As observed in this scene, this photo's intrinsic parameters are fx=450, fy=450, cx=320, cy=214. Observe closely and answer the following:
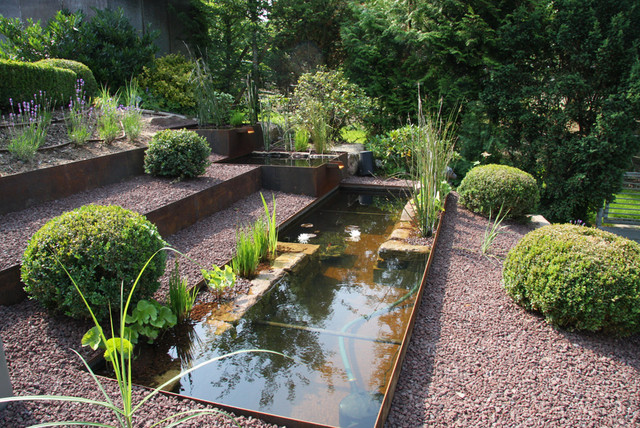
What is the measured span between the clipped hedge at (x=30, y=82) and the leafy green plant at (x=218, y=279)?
3950 millimetres

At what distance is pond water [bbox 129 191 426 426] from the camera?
226 cm

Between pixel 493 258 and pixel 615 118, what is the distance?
4050 mm

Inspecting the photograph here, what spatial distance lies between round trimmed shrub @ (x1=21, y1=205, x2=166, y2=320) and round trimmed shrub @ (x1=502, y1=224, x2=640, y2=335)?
2434 mm

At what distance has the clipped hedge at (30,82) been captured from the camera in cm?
527

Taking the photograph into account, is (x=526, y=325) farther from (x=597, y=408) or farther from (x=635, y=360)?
(x=597, y=408)

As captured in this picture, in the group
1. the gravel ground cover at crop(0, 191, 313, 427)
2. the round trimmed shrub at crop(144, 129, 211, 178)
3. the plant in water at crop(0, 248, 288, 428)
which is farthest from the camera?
the round trimmed shrub at crop(144, 129, 211, 178)

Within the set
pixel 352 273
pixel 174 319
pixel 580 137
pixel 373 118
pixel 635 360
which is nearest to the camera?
pixel 635 360

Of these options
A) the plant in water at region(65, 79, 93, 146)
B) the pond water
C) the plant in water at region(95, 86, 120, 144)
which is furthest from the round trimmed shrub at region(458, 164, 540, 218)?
the plant in water at region(65, 79, 93, 146)

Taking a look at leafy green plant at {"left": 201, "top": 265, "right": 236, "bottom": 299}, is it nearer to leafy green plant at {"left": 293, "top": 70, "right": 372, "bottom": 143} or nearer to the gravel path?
the gravel path

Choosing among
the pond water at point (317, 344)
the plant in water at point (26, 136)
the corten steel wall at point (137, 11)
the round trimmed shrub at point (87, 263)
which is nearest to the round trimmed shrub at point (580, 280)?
the pond water at point (317, 344)

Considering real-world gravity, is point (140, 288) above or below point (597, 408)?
above

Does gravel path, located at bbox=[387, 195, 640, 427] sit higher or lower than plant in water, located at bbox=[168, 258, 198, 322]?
lower

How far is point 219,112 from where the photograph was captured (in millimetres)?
7609

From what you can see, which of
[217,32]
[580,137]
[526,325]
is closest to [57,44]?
[217,32]
